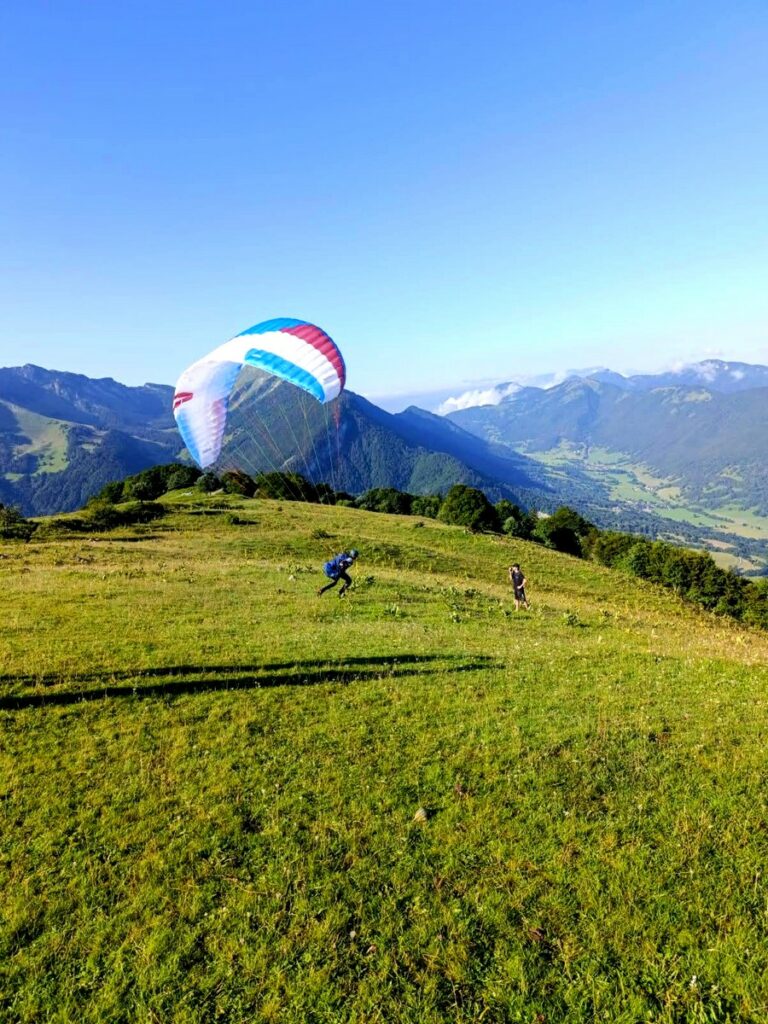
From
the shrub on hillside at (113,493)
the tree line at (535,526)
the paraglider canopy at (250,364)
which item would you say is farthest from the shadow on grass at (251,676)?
the shrub on hillside at (113,493)

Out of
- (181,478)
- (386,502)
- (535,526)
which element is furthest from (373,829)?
(535,526)

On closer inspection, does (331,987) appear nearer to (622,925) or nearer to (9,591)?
(622,925)

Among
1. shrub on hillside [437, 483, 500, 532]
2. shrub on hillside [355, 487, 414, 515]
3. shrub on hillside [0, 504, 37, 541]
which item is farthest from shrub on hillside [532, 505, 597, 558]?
shrub on hillside [0, 504, 37, 541]

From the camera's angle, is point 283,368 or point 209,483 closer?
point 283,368

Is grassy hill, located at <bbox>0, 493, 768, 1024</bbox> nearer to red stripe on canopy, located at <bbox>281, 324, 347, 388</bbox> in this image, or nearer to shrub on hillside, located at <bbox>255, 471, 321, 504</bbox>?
red stripe on canopy, located at <bbox>281, 324, 347, 388</bbox>

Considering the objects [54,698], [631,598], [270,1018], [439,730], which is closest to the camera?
[270,1018]

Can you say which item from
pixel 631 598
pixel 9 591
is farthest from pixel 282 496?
pixel 9 591

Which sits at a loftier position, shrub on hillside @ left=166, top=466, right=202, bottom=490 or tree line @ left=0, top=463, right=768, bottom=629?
shrub on hillside @ left=166, top=466, right=202, bottom=490

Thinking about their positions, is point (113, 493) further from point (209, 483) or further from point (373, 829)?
point (373, 829)
